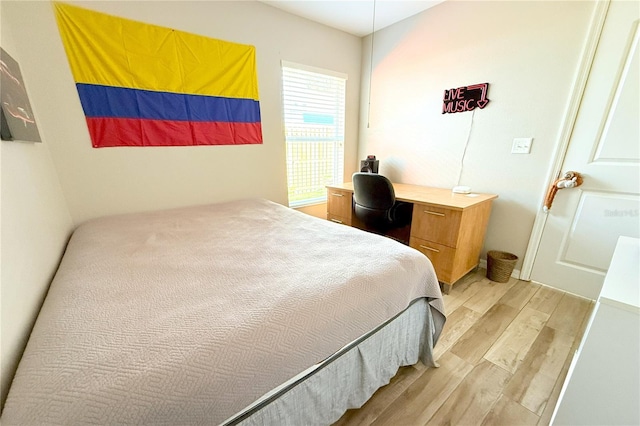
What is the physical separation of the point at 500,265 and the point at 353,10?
2646mm

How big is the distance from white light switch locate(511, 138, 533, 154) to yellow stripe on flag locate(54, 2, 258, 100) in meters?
2.30

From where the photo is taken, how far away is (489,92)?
2.00 metres

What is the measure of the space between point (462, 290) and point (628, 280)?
3.73 ft

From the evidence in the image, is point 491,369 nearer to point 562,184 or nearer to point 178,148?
point 562,184

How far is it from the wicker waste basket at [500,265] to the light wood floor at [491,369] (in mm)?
201

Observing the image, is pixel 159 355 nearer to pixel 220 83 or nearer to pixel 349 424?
pixel 349 424

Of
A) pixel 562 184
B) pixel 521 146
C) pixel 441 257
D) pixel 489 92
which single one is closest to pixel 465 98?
pixel 489 92

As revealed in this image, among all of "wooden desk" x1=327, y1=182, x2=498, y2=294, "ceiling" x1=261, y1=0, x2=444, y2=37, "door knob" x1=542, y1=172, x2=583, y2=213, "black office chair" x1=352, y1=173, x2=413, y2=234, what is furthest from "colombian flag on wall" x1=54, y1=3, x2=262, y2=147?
"door knob" x1=542, y1=172, x2=583, y2=213

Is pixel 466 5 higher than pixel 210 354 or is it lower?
higher

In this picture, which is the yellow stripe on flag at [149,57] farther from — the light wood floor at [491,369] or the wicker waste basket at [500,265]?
the wicker waste basket at [500,265]

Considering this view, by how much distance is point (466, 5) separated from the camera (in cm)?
201

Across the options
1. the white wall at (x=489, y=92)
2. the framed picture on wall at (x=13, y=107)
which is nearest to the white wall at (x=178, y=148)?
the framed picture on wall at (x=13, y=107)

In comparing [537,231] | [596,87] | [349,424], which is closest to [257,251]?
[349,424]

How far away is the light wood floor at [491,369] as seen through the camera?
1033mm
